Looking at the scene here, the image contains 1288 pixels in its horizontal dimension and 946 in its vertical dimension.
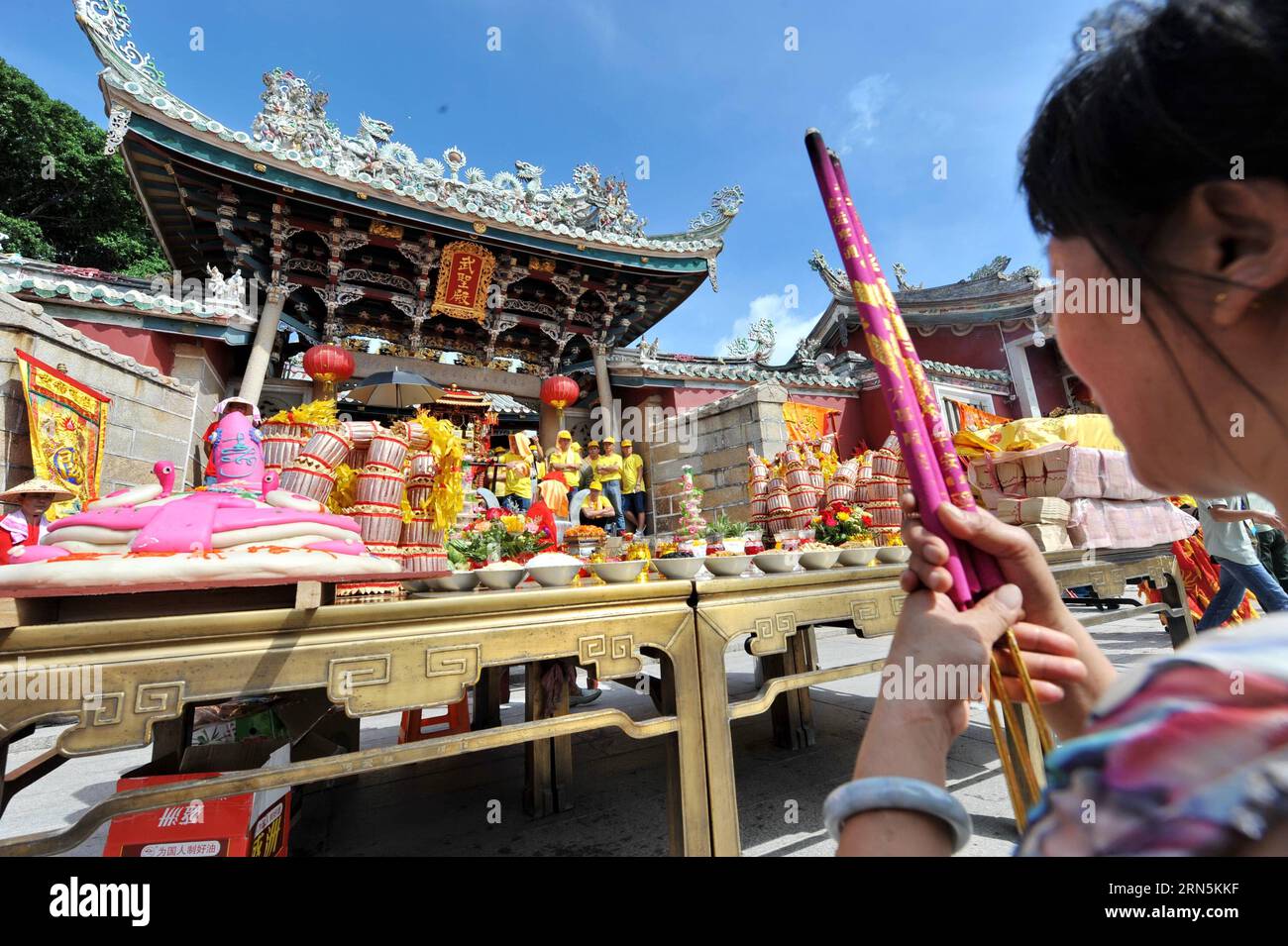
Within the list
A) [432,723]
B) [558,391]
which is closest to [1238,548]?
[432,723]

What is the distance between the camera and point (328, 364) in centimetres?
946

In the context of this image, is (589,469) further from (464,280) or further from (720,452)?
(464,280)

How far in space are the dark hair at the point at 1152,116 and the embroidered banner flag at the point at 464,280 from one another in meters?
11.1

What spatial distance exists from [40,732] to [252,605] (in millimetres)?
5226

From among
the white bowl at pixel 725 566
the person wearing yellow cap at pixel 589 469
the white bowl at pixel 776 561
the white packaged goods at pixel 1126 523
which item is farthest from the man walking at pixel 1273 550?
the person wearing yellow cap at pixel 589 469

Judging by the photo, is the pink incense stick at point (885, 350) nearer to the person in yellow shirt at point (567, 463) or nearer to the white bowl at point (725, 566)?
the white bowl at point (725, 566)

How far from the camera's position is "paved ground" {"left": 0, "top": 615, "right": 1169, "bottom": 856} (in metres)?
2.47

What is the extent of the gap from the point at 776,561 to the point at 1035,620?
59.6 inches

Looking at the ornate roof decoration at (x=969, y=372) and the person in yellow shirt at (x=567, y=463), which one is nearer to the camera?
the person in yellow shirt at (x=567, y=463)

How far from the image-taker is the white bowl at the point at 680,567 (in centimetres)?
214

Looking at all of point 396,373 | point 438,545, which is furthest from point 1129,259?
point 396,373

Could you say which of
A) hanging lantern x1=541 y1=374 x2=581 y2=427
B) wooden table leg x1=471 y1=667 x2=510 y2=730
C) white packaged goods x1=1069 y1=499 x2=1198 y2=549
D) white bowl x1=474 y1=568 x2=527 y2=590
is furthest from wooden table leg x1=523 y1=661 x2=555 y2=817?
hanging lantern x1=541 y1=374 x2=581 y2=427

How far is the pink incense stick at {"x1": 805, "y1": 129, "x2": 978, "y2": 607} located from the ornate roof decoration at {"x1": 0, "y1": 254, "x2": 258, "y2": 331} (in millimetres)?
10203

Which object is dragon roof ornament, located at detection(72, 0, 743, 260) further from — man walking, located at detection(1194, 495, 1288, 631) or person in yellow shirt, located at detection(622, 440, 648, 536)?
man walking, located at detection(1194, 495, 1288, 631)
